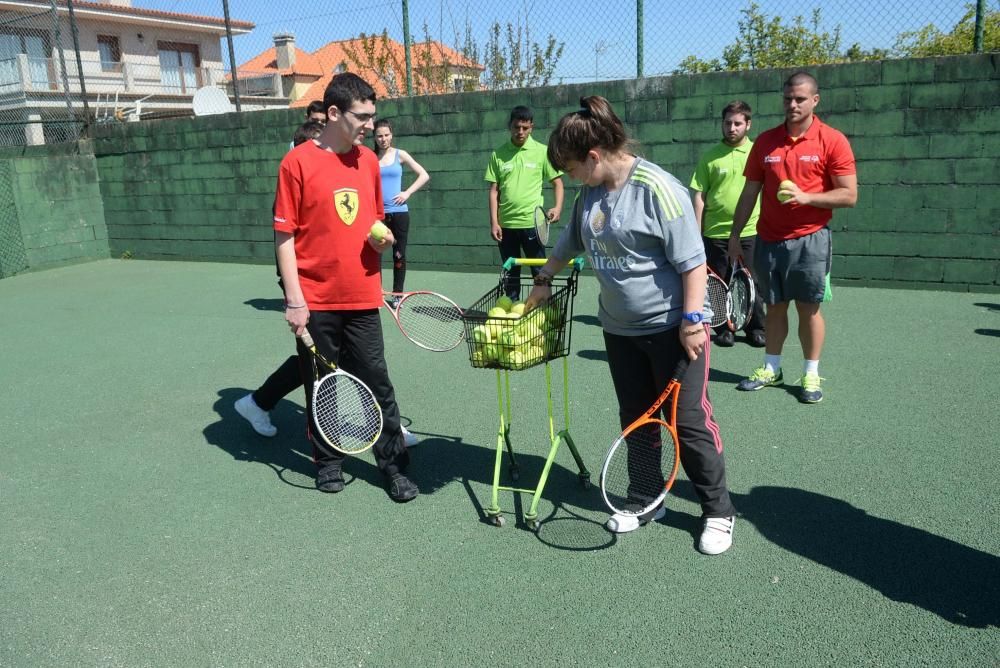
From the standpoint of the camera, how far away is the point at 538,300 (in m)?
3.36

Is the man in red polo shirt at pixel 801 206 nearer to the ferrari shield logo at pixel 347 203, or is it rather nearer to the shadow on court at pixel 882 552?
the shadow on court at pixel 882 552

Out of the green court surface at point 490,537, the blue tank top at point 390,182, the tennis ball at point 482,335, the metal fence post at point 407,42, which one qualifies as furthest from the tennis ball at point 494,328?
the metal fence post at point 407,42

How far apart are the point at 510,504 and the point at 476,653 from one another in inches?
45.3

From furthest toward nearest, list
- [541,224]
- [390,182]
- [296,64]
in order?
[296,64], [390,182], [541,224]

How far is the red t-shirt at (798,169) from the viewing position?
15.3ft

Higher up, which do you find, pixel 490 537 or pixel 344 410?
pixel 344 410

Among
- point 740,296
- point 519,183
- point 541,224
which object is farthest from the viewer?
point 519,183

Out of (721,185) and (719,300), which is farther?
(721,185)

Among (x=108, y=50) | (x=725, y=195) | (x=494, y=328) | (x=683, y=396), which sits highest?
(x=108, y=50)

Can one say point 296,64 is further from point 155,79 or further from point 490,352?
point 490,352

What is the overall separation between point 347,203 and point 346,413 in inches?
40.3

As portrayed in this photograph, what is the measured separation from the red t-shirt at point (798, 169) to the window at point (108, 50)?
32659 mm

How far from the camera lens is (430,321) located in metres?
5.93

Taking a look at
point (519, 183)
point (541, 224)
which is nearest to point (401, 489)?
point (541, 224)
